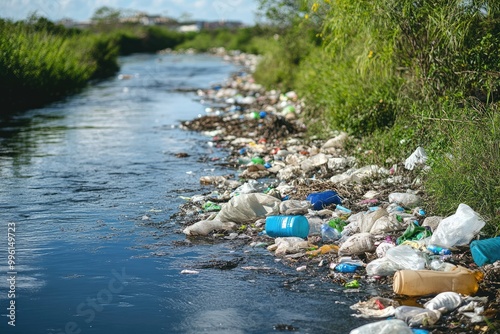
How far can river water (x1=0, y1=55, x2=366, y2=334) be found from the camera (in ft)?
13.7

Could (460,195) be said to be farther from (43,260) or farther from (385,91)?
(385,91)

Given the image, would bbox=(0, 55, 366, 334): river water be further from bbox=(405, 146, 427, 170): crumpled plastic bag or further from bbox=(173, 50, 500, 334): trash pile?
bbox=(405, 146, 427, 170): crumpled plastic bag

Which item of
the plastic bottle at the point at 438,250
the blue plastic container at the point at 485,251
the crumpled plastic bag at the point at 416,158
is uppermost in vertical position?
the crumpled plastic bag at the point at 416,158

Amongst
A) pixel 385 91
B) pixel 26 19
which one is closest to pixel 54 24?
pixel 26 19

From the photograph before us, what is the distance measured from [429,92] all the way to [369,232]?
9.66 ft

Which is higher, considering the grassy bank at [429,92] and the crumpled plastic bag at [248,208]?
the grassy bank at [429,92]

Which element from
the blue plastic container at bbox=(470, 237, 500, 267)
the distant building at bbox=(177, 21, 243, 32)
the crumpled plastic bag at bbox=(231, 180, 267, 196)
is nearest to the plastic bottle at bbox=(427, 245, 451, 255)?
the blue plastic container at bbox=(470, 237, 500, 267)

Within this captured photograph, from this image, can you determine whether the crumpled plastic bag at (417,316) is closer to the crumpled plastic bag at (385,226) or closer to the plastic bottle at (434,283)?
the plastic bottle at (434,283)

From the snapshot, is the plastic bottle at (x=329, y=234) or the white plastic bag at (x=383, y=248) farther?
the plastic bottle at (x=329, y=234)

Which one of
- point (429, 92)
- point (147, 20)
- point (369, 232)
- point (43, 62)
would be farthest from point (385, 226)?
point (147, 20)

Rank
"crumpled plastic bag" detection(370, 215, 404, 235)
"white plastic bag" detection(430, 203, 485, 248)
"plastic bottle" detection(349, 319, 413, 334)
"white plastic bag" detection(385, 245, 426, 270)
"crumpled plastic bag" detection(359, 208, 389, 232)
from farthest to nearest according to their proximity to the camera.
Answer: "crumpled plastic bag" detection(359, 208, 389, 232) → "crumpled plastic bag" detection(370, 215, 404, 235) → "white plastic bag" detection(430, 203, 485, 248) → "white plastic bag" detection(385, 245, 426, 270) → "plastic bottle" detection(349, 319, 413, 334)

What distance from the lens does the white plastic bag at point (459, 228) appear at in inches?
197

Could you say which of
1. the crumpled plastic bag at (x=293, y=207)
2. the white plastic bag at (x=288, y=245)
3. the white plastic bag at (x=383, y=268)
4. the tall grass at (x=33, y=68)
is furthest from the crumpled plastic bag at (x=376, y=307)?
the tall grass at (x=33, y=68)

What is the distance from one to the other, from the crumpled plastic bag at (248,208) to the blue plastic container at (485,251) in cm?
187
